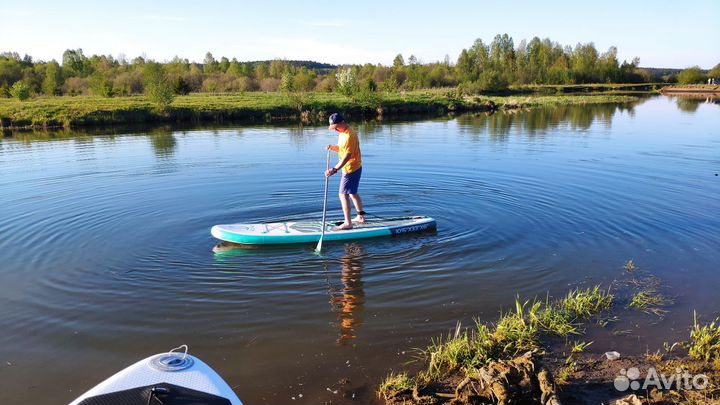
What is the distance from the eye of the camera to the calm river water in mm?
5926

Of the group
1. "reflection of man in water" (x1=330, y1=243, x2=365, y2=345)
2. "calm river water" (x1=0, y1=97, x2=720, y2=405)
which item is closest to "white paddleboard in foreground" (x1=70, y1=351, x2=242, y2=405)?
"calm river water" (x1=0, y1=97, x2=720, y2=405)

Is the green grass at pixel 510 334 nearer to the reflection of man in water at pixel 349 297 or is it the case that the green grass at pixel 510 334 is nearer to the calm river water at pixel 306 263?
the calm river water at pixel 306 263

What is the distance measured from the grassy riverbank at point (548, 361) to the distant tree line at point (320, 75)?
41556 millimetres

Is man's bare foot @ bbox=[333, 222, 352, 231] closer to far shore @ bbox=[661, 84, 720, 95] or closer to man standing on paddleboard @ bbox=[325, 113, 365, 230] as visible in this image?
man standing on paddleboard @ bbox=[325, 113, 365, 230]

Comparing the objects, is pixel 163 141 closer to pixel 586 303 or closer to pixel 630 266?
pixel 630 266

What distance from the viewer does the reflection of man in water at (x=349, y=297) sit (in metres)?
6.55

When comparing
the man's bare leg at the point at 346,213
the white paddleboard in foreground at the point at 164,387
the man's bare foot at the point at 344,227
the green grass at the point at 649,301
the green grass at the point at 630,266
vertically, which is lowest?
the green grass at the point at 649,301

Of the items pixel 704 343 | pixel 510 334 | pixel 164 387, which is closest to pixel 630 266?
pixel 704 343

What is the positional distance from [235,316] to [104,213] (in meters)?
7.32

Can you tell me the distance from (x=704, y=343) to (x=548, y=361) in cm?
196

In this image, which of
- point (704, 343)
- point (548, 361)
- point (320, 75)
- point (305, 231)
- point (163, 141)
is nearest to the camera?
point (548, 361)

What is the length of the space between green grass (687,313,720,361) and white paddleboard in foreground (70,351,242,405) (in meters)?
5.21

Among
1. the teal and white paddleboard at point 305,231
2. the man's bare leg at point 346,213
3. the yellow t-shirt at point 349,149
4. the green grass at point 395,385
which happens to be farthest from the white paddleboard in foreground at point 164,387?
the yellow t-shirt at point 349,149

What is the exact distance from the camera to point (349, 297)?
7.49m
